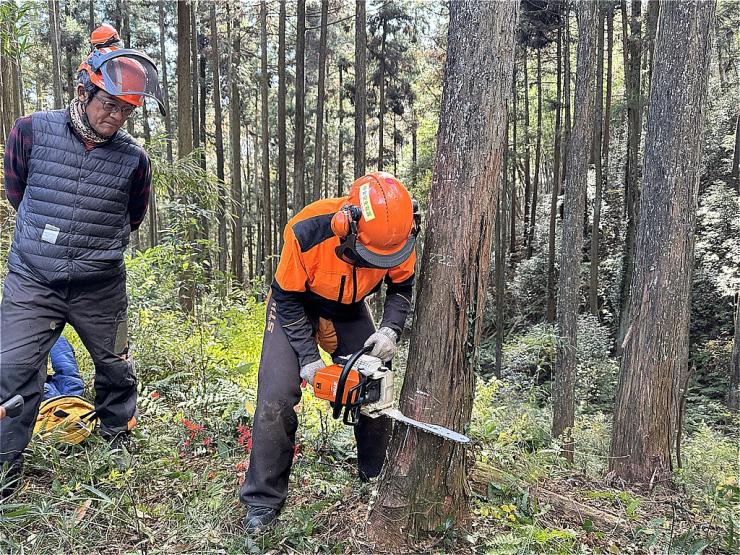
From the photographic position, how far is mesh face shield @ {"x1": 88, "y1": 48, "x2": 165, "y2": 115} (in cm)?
296

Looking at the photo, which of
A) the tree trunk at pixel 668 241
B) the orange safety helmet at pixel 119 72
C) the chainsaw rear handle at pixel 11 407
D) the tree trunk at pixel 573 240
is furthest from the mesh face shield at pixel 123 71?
the tree trunk at pixel 573 240

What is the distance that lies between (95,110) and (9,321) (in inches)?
52.0

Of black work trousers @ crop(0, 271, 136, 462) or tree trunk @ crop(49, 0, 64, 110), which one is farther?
tree trunk @ crop(49, 0, 64, 110)

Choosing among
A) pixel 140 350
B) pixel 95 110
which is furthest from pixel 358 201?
pixel 140 350

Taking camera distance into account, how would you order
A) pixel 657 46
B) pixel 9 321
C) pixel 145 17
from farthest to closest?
pixel 145 17 → pixel 657 46 → pixel 9 321

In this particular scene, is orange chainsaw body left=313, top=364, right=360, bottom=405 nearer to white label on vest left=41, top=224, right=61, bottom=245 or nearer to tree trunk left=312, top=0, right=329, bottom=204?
white label on vest left=41, top=224, right=61, bottom=245

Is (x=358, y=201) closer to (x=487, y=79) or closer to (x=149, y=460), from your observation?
(x=487, y=79)

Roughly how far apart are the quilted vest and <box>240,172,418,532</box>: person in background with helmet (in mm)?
1188

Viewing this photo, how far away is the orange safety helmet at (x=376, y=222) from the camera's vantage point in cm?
265

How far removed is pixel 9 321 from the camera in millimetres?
3008

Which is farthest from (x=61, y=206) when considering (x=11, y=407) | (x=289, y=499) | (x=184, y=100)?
(x=184, y=100)

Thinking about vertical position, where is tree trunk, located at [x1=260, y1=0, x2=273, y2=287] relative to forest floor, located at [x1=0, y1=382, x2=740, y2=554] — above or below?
above

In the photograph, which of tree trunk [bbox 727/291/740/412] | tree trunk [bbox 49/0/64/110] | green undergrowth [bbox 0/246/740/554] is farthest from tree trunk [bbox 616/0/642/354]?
tree trunk [bbox 49/0/64/110]

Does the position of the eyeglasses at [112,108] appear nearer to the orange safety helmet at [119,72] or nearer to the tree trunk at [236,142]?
the orange safety helmet at [119,72]
